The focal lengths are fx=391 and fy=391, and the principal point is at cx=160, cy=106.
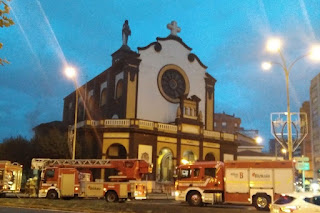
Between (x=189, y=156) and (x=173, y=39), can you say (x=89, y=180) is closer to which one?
(x=189, y=156)

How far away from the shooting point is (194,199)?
24984 millimetres

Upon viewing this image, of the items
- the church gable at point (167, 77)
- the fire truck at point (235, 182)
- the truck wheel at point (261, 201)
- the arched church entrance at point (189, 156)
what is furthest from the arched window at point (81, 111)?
the truck wheel at point (261, 201)

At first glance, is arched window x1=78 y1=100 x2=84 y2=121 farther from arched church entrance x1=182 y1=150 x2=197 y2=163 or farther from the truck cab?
the truck cab

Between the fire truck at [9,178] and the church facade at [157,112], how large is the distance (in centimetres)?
843

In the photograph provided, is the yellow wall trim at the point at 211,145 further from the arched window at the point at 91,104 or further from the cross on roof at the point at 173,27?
the arched window at the point at 91,104

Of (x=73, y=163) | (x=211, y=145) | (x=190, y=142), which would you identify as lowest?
(x=73, y=163)

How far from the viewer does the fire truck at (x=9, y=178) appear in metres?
31.7

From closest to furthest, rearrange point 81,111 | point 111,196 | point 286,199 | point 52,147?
1. point 286,199
2. point 111,196
3. point 52,147
4. point 81,111

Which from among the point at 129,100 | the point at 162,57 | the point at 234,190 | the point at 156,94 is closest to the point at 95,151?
the point at 129,100

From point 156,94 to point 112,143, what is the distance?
31.7 feet

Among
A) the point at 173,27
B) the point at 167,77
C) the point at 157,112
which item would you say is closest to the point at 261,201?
the point at 157,112

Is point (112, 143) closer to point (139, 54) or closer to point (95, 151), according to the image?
point (95, 151)

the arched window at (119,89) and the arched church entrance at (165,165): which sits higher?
the arched window at (119,89)

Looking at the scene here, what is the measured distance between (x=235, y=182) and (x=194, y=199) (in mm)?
2855
